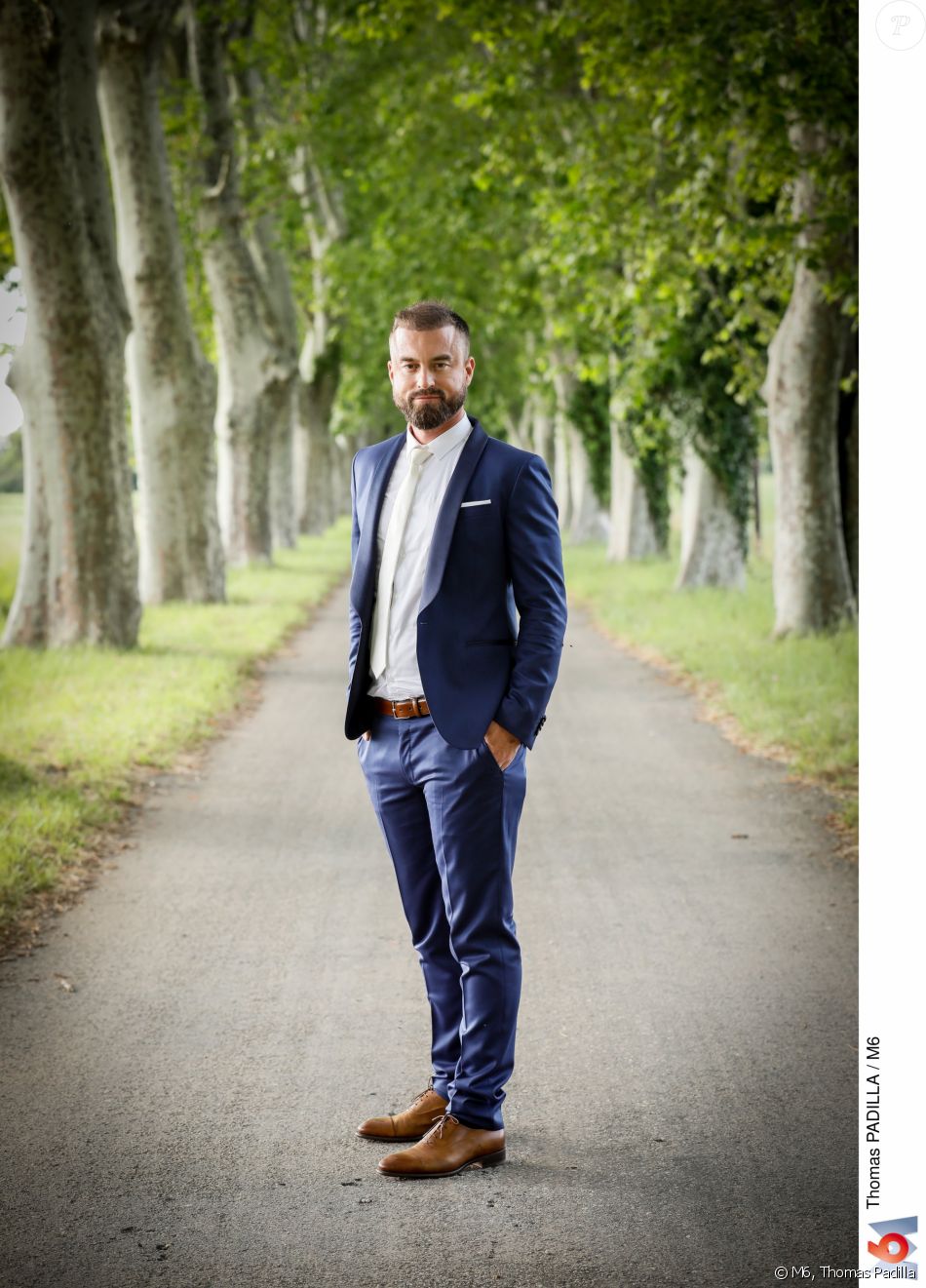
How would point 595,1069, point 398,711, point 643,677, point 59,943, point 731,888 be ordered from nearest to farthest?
point 398,711 < point 595,1069 < point 59,943 < point 731,888 < point 643,677

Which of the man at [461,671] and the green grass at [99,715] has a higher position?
the man at [461,671]

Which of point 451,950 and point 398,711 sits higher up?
point 398,711

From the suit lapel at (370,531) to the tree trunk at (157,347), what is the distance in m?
14.2

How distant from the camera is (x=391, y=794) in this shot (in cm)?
411

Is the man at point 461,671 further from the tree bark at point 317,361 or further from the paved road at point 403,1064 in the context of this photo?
the tree bark at point 317,361

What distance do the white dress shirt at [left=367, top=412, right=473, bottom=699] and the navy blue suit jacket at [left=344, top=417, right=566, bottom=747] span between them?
77 millimetres

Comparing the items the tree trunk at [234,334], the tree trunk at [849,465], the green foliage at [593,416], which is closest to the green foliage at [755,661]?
the tree trunk at [849,465]

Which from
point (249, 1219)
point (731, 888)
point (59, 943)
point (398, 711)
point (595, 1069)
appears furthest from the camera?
point (731, 888)
